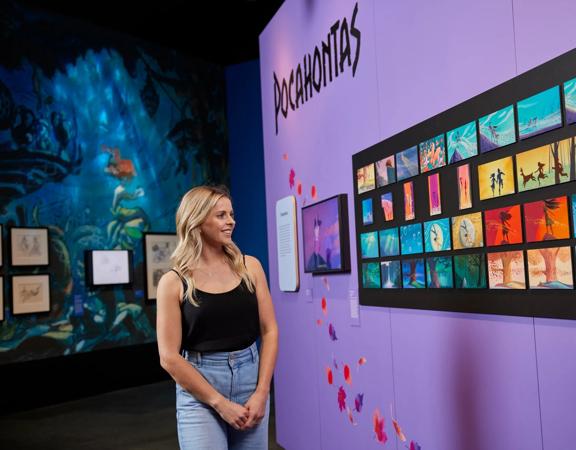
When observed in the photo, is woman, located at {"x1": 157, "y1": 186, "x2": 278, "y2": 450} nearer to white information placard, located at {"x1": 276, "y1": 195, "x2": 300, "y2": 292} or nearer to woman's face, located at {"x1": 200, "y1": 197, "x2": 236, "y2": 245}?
Answer: woman's face, located at {"x1": 200, "y1": 197, "x2": 236, "y2": 245}

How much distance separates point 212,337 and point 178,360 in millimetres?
139

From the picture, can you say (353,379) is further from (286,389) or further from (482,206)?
(482,206)

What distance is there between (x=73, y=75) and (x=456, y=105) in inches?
250

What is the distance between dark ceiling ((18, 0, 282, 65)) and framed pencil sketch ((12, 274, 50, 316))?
3272 millimetres

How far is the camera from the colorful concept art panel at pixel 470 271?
2319 millimetres

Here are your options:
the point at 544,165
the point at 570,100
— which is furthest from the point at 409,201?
the point at 570,100

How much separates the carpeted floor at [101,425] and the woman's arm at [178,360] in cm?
299

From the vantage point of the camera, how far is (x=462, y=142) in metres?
2.42

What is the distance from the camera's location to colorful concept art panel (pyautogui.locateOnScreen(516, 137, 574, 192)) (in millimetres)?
1910

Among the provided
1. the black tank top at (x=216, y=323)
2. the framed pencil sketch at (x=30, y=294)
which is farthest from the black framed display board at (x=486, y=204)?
the framed pencil sketch at (x=30, y=294)

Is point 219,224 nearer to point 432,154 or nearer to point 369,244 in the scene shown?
point 432,154

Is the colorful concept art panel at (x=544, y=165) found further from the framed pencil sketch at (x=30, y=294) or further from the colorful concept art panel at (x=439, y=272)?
the framed pencil sketch at (x=30, y=294)

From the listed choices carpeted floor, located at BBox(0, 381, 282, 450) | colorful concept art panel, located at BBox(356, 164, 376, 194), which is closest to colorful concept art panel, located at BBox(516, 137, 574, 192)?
colorful concept art panel, located at BBox(356, 164, 376, 194)

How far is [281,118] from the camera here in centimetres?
469
